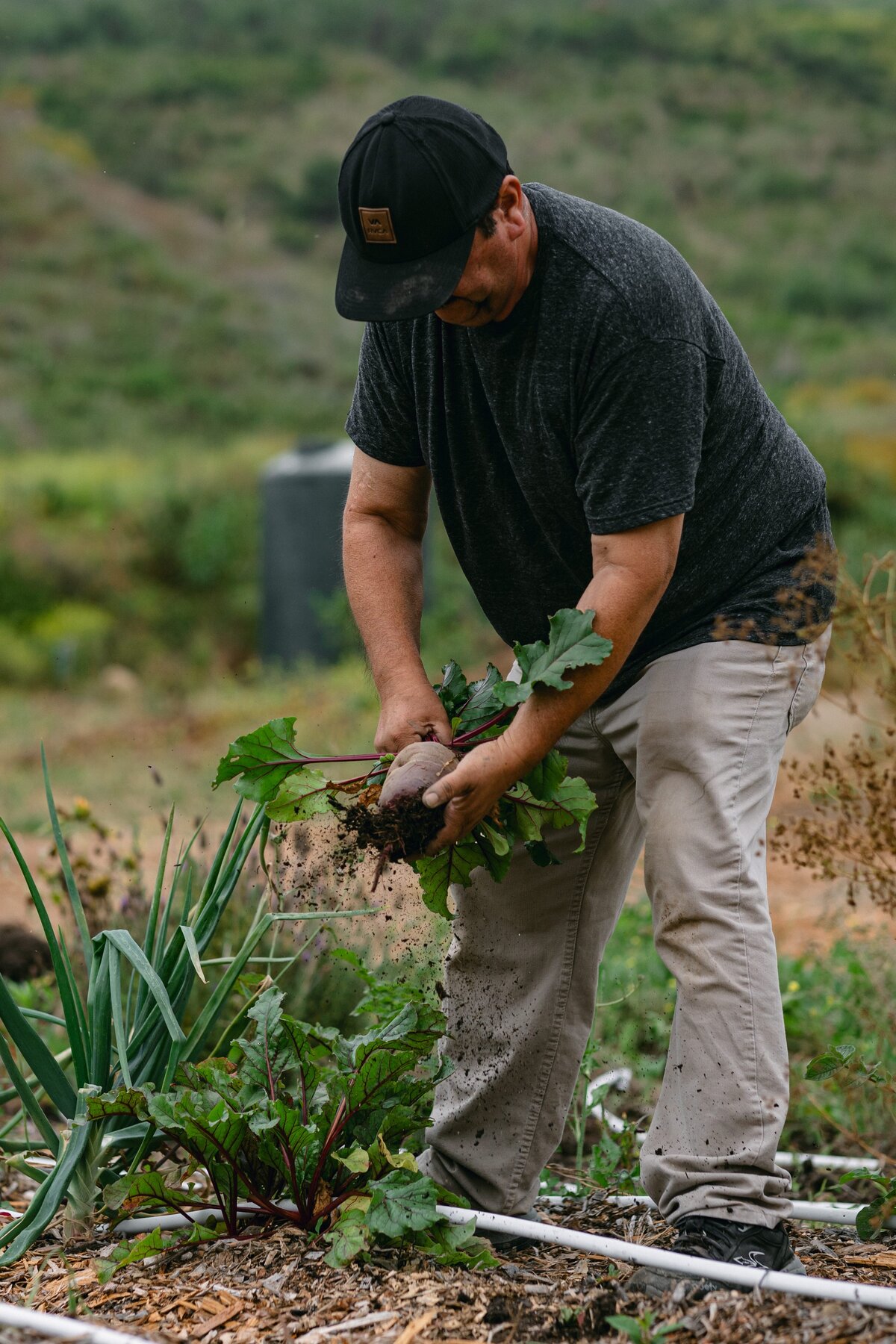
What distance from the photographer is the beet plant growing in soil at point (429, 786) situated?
2180mm

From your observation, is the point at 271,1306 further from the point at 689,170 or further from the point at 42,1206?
the point at 689,170

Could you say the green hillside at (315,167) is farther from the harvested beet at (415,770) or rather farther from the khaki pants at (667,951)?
the harvested beet at (415,770)

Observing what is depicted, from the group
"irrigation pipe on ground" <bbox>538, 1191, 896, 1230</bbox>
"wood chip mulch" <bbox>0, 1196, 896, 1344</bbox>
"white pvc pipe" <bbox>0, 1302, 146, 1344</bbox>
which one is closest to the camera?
"white pvc pipe" <bbox>0, 1302, 146, 1344</bbox>

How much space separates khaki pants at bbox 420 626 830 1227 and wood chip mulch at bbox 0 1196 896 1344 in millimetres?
204

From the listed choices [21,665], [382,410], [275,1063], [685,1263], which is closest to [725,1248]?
[685,1263]

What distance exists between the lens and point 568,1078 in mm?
2545

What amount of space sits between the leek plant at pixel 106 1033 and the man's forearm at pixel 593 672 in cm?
47

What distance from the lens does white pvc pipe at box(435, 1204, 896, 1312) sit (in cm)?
193

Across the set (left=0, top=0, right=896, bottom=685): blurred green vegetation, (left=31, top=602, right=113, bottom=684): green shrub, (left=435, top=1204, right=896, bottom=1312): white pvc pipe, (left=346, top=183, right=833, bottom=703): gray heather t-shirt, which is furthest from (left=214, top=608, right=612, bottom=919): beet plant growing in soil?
(left=31, top=602, right=113, bottom=684): green shrub

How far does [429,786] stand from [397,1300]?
2.51ft

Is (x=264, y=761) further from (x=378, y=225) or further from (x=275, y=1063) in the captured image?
(x=378, y=225)

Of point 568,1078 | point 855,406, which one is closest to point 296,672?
point 568,1078

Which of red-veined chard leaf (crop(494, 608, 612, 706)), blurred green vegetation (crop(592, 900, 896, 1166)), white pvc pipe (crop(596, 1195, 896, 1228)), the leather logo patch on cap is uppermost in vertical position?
the leather logo patch on cap

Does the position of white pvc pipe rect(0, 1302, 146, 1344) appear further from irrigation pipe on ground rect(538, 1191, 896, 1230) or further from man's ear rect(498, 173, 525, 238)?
man's ear rect(498, 173, 525, 238)
